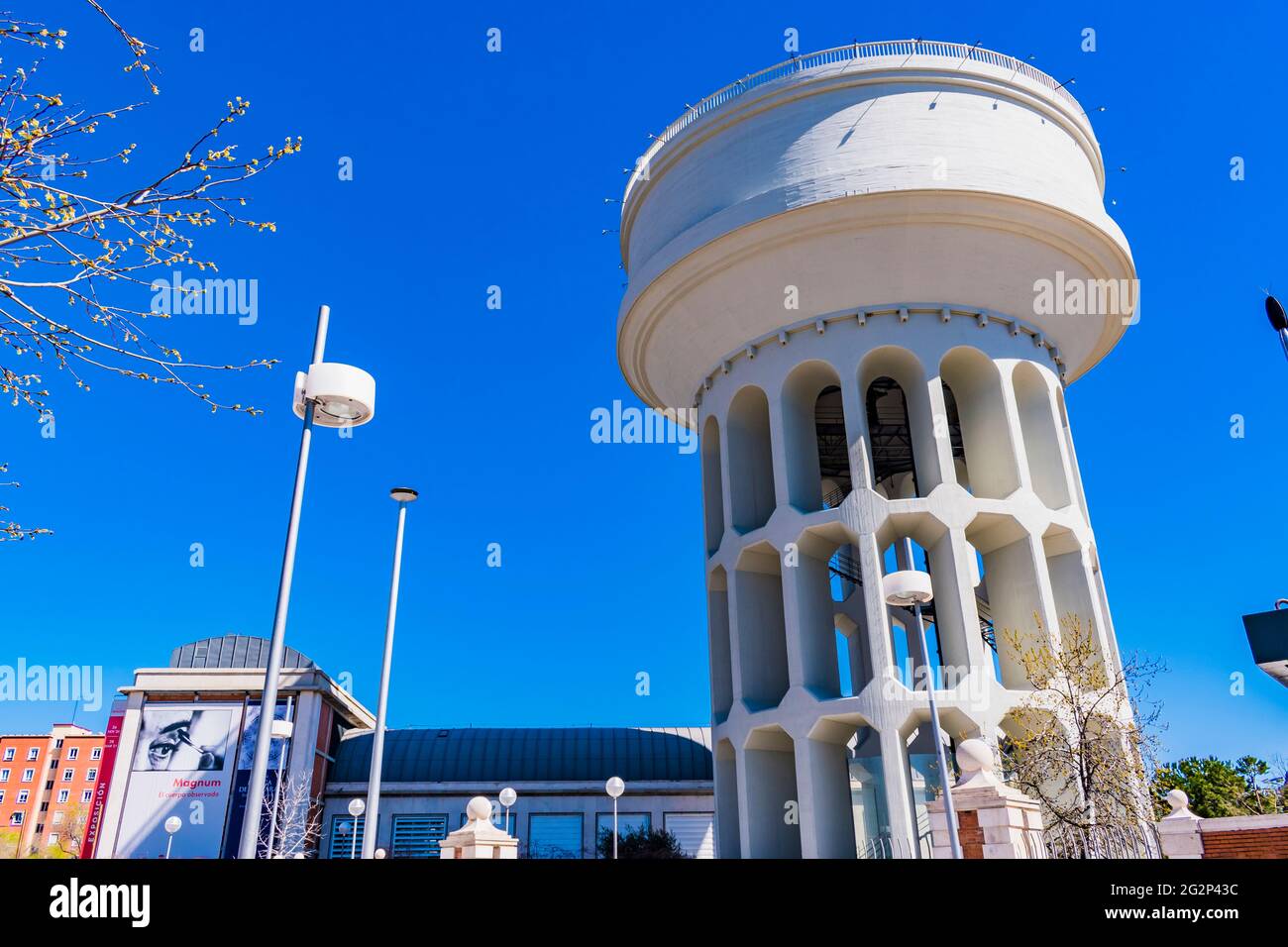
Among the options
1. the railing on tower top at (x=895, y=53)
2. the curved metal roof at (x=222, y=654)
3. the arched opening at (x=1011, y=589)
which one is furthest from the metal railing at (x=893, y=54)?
the curved metal roof at (x=222, y=654)

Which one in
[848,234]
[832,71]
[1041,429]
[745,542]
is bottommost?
[745,542]

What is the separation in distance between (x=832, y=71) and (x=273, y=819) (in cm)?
3071

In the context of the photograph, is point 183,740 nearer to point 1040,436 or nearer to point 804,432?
point 804,432

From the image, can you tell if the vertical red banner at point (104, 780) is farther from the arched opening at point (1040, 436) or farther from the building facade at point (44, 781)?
the building facade at point (44, 781)

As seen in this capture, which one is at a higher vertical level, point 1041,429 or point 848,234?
point 848,234

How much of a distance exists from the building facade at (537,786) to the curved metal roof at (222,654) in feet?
32.7

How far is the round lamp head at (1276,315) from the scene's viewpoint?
36.5 ft

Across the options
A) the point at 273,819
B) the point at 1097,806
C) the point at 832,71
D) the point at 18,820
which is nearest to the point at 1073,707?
the point at 1097,806

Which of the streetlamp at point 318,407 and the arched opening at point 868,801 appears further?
the arched opening at point 868,801

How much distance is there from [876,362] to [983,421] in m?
2.75

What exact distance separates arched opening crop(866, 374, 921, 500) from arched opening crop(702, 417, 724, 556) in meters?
4.01

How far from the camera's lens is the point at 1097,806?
15.5m
